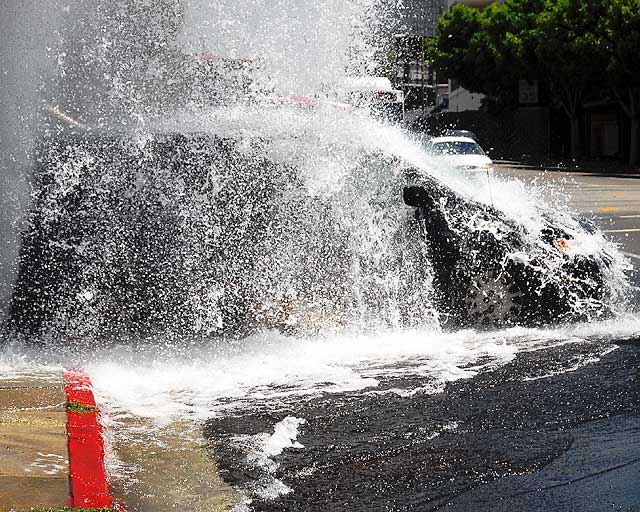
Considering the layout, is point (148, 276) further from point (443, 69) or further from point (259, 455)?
point (443, 69)

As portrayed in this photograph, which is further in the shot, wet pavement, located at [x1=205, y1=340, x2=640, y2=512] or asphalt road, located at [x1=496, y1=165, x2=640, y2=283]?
asphalt road, located at [x1=496, y1=165, x2=640, y2=283]

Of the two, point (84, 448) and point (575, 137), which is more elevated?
point (575, 137)

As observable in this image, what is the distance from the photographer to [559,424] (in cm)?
593

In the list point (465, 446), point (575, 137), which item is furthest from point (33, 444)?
point (575, 137)

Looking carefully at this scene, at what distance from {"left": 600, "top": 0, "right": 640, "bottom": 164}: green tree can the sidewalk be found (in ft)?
120

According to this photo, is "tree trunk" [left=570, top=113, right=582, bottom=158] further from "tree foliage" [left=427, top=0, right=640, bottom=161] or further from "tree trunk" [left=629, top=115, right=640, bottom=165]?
"tree trunk" [left=629, top=115, right=640, bottom=165]

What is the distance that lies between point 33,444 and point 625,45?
38.0 meters

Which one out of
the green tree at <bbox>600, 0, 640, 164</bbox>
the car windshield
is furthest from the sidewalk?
the green tree at <bbox>600, 0, 640, 164</bbox>

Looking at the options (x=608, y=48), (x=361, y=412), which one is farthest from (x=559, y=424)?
(x=608, y=48)

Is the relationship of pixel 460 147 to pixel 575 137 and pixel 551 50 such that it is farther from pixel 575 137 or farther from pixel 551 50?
pixel 575 137

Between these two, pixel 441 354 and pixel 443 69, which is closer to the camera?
pixel 441 354

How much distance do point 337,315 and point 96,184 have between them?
6.52ft

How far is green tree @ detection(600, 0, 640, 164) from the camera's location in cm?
4009

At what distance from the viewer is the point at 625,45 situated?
40.2m
